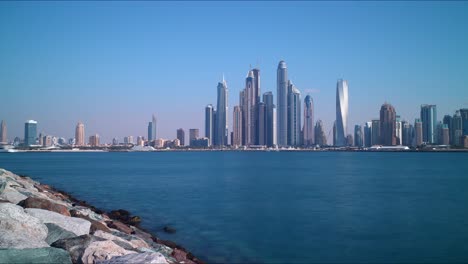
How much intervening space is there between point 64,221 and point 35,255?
A: 444 cm

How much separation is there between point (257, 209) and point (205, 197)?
7.80 meters

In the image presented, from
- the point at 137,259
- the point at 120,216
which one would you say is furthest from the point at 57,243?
the point at 120,216

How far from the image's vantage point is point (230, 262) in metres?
15.8

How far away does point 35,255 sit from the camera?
338 inches

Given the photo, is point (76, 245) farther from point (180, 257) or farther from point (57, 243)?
point (180, 257)

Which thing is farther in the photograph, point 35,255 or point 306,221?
point 306,221

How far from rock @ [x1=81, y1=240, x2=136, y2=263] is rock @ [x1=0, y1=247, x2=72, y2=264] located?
1.25 ft

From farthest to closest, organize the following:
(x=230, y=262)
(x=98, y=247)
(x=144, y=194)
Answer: (x=144, y=194) → (x=230, y=262) → (x=98, y=247)

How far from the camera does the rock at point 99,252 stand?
8.86 m

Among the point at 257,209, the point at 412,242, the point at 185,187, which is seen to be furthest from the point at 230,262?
the point at 185,187

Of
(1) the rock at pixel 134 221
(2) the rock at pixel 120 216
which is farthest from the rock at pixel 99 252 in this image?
(2) the rock at pixel 120 216

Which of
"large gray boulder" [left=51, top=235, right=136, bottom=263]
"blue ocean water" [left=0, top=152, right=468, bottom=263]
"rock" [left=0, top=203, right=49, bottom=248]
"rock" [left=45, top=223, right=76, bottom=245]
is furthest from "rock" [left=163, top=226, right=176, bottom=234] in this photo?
"large gray boulder" [left=51, top=235, right=136, bottom=263]

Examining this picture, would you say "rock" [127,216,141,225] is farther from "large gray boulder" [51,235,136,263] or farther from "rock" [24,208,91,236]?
"large gray boulder" [51,235,136,263]

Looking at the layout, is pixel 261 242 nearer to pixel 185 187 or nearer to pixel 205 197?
pixel 205 197
